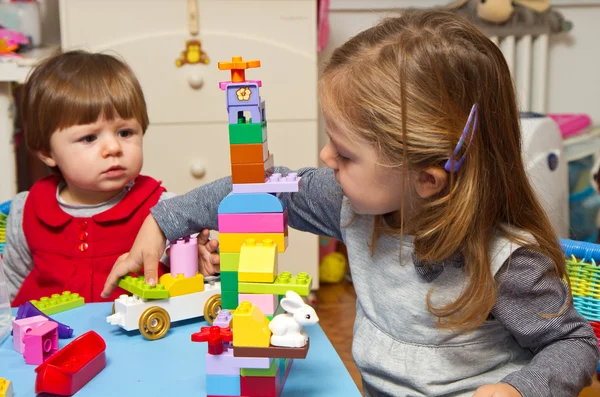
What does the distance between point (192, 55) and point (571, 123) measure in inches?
50.4

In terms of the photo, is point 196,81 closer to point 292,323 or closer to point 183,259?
point 183,259

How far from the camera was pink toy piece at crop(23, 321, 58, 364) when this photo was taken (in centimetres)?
75

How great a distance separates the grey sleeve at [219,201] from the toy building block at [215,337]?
273 mm

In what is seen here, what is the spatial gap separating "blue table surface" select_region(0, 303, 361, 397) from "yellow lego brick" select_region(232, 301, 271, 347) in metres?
0.10

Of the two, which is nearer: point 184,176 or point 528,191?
point 528,191

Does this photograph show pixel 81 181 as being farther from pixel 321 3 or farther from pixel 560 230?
pixel 560 230

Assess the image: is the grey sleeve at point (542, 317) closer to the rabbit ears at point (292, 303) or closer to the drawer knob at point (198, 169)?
the rabbit ears at point (292, 303)

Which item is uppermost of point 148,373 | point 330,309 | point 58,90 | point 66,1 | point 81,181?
point 66,1

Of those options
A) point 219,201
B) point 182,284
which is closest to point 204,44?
point 219,201

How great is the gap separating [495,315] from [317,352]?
0.67 ft

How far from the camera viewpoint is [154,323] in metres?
0.80

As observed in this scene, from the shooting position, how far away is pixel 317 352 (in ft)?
2.51

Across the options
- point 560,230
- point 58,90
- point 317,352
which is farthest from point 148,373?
point 560,230

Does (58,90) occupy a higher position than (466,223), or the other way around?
(58,90)
